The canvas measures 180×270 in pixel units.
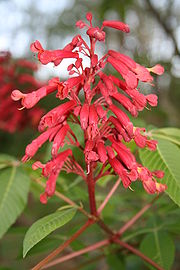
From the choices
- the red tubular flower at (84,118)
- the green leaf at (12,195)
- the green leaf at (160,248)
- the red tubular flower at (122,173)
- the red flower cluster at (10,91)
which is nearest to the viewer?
the red tubular flower at (84,118)

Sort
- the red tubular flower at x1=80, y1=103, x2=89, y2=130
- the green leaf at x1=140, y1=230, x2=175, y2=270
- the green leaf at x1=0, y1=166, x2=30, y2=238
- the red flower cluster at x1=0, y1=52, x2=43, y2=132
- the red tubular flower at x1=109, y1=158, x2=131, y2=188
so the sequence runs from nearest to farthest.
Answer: the red tubular flower at x1=80, y1=103, x2=89, y2=130, the red tubular flower at x1=109, y1=158, x2=131, y2=188, the green leaf at x1=0, y1=166, x2=30, y2=238, the green leaf at x1=140, y1=230, x2=175, y2=270, the red flower cluster at x1=0, y1=52, x2=43, y2=132

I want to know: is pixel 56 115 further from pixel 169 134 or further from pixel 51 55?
pixel 169 134

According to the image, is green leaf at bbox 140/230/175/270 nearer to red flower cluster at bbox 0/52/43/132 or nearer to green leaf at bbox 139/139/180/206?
green leaf at bbox 139/139/180/206

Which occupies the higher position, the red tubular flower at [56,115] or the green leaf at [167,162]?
the red tubular flower at [56,115]

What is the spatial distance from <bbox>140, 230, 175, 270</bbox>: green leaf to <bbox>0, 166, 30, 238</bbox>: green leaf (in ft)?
2.92

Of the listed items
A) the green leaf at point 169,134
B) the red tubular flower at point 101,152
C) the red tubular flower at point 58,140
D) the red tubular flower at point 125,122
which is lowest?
the green leaf at point 169,134

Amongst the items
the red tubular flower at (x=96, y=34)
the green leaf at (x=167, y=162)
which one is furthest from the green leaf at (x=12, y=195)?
the red tubular flower at (x=96, y=34)

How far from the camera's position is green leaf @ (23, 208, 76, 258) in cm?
167

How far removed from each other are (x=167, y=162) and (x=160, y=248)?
0.74 meters

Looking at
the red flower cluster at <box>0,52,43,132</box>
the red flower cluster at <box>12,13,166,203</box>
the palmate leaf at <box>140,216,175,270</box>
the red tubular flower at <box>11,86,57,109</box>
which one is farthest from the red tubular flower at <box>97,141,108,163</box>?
the red flower cluster at <box>0,52,43,132</box>

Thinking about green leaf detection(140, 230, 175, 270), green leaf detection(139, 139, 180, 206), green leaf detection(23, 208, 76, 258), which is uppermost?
green leaf detection(139, 139, 180, 206)

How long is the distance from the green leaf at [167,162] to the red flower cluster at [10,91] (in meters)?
2.15

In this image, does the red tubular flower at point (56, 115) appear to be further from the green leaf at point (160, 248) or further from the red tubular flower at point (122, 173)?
the green leaf at point (160, 248)

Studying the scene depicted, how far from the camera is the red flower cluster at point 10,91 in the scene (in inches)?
155
